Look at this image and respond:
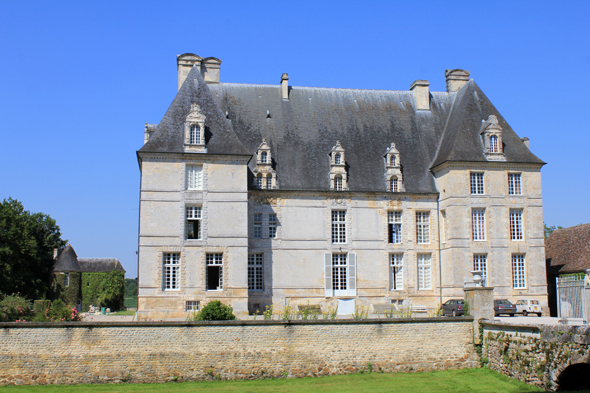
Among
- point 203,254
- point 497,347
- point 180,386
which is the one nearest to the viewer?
point 180,386

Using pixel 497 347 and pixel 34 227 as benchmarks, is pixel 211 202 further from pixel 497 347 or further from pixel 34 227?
pixel 34 227

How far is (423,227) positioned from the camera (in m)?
30.0

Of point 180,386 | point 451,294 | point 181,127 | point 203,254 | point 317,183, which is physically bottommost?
point 180,386

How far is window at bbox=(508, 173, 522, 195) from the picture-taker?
2917cm

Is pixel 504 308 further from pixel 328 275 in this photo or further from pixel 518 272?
pixel 328 275

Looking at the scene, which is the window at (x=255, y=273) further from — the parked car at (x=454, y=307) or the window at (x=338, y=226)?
the parked car at (x=454, y=307)

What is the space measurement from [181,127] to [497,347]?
16.8 m

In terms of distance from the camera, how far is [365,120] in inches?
1278

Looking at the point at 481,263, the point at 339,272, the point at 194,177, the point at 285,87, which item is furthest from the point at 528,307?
the point at 285,87

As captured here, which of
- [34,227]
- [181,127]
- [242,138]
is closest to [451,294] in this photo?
[242,138]

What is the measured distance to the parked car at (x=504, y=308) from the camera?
25719 mm

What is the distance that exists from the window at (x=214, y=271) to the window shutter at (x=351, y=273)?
6.44m

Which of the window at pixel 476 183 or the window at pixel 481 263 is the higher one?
the window at pixel 476 183

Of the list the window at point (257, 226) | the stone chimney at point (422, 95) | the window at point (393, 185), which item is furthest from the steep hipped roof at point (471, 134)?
the window at point (257, 226)
